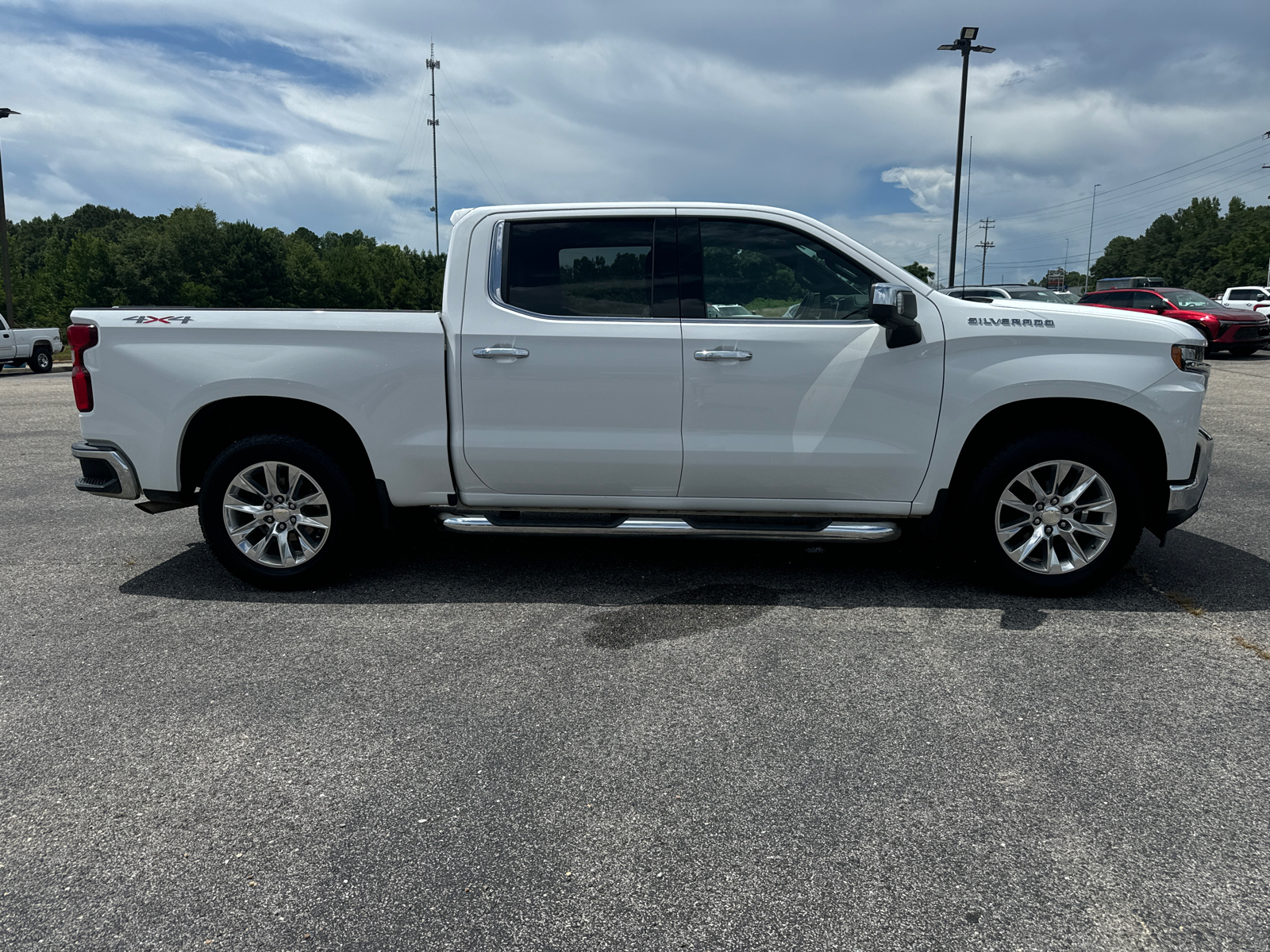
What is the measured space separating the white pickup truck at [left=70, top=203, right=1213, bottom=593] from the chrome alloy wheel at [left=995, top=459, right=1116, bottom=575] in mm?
12

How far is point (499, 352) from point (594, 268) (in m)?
0.67

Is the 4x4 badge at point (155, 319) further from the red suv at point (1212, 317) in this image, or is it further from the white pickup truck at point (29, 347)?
the white pickup truck at point (29, 347)

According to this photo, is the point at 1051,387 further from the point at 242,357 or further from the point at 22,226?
the point at 22,226

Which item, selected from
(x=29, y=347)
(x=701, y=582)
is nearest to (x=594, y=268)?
(x=701, y=582)

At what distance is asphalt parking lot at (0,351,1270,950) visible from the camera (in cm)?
235

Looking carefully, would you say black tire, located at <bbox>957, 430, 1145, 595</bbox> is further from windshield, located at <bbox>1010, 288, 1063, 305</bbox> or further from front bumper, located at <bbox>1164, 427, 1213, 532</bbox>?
windshield, located at <bbox>1010, 288, 1063, 305</bbox>

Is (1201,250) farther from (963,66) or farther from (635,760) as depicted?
(635,760)

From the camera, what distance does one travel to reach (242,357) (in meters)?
4.70

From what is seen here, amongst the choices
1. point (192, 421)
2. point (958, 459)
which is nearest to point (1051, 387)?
point (958, 459)

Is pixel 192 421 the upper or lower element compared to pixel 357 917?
upper

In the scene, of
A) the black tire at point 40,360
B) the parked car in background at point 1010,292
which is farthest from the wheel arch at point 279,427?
the black tire at point 40,360

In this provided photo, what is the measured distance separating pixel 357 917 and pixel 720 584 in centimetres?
300

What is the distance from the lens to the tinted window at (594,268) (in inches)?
Result: 185

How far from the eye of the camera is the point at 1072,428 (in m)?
4.68
